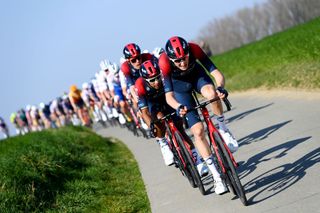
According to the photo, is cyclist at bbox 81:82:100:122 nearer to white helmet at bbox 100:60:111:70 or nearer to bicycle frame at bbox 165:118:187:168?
white helmet at bbox 100:60:111:70

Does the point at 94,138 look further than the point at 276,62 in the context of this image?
No

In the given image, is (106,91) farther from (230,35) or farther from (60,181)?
(230,35)

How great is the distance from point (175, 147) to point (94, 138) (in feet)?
32.0

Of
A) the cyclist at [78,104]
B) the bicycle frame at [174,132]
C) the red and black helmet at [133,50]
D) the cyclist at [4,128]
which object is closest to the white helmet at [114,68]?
the red and black helmet at [133,50]

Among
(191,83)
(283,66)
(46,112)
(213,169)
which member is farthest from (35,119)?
(213,169)

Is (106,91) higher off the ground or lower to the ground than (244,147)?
higher

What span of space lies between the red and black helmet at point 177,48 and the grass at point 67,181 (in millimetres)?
2413

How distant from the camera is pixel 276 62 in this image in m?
25.5

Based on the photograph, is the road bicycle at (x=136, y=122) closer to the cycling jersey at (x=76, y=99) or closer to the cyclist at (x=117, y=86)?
the cyclist at (x=117, y=86)

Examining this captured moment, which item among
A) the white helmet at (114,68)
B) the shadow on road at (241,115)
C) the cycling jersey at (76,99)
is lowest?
the shadow on road at (241,115)

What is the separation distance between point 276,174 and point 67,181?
4.53 meters

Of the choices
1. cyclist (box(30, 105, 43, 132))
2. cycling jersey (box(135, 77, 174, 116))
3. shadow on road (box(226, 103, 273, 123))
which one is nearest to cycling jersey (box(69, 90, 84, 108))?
cyclist (box(30, 105, 43, 132))

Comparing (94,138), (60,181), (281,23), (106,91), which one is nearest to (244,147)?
(60,181)

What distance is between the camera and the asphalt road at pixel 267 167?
23.4 feet
